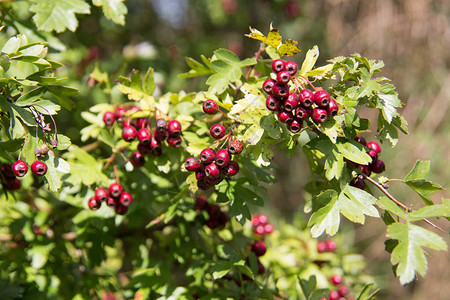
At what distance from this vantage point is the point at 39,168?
1.08 metres

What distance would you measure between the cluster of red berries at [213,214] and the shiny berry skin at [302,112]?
0.66 meters

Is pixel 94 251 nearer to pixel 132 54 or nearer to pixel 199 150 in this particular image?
pixel 199 150

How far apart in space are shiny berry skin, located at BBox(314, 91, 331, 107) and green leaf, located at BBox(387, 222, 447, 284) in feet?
1.21

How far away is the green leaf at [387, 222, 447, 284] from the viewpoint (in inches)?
37.0

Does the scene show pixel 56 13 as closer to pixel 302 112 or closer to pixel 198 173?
pixel 198 173

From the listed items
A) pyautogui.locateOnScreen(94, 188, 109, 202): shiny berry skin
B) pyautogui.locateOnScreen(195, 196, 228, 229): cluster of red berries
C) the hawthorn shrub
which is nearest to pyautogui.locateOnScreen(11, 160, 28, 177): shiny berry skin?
the hawthorn shrub

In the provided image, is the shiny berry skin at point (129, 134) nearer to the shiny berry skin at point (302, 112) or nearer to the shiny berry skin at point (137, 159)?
the shiny berry skin at point (137, 159)

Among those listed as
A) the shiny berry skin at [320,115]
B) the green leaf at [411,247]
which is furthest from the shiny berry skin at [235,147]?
the green leaf at [411,247]

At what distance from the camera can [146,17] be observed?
4.49 m

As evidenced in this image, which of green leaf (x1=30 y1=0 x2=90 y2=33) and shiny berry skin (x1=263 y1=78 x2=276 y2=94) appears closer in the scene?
shiny berry skin (x1=263 y1=78 x2=276 y2=94)

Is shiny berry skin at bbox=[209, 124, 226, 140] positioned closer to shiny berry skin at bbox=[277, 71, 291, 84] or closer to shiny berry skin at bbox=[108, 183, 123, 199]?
shiny berry skin at bbox=[277, 71, 291, 84]

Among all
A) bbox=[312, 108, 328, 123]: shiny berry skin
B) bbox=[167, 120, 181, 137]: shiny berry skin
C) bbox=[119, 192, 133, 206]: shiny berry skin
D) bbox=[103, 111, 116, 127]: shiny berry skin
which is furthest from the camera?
bbox=[103, 111, 116, 127]: shiny berry skin

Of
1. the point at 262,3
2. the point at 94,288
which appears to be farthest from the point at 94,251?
the point at 262,3

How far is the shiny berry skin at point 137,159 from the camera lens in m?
1.42
